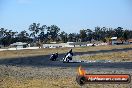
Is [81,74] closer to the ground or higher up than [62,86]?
higher up

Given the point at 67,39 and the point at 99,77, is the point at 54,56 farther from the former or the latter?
the point at 67,39

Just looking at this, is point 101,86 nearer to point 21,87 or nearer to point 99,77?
point 21,87

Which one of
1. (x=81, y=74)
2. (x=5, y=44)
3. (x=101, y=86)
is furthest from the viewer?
(x=5, y=44)

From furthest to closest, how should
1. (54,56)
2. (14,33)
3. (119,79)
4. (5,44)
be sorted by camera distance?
(14,33), (5,44), (54,56), (119,79)

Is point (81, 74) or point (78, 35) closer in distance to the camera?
point (81, 74)

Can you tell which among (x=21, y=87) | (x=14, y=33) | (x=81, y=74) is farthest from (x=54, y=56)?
(x=14, y=33)

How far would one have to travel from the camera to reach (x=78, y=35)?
192 metres

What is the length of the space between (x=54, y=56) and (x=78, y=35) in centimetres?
15617

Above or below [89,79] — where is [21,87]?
below

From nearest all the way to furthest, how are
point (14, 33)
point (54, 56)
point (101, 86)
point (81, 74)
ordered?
point (81, 74)
point (101, 86)
point (54, 56)
point (14, 33)

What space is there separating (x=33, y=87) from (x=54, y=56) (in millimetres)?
22349

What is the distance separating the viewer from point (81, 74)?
8.68 meters

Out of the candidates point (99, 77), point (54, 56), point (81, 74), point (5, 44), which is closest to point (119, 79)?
point (99, 77)

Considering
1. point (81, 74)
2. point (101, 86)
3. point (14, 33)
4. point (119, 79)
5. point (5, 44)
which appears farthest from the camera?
point (14, 33)
